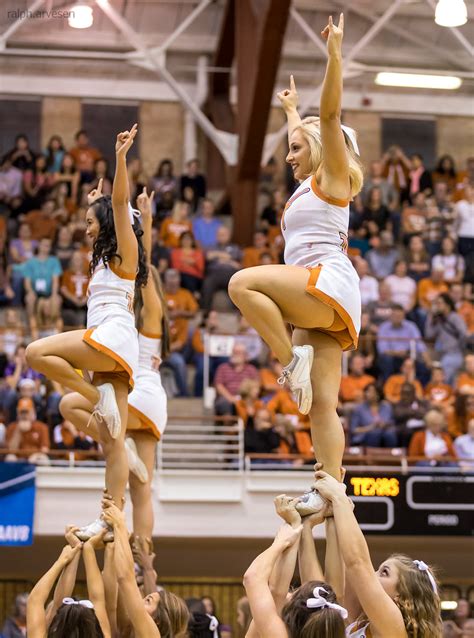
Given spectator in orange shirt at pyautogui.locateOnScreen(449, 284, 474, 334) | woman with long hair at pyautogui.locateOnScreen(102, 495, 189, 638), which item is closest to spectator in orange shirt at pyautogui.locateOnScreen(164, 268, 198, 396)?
spectator in orange shirt at pyautogui.locateOnScreen(449, 284, 474, 334)

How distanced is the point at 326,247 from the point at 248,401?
663 centimetres

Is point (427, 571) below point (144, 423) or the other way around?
below

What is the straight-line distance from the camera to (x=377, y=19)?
53.8ft

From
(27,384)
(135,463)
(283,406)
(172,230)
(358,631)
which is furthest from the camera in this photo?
(172,230)

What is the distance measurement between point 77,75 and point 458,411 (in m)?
8.38

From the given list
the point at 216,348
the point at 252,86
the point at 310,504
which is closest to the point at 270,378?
the point at 216,348

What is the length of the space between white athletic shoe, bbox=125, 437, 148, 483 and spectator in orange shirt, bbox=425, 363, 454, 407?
5680 millimetres

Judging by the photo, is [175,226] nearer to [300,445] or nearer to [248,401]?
[248,401]

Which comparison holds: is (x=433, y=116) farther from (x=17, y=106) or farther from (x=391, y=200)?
(x=17, y=106)

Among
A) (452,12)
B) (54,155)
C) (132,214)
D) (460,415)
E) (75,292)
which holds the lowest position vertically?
(460,415)

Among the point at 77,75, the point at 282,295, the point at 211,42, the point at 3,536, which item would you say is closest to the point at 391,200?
the point at 211,42

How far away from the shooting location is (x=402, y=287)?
1333cm

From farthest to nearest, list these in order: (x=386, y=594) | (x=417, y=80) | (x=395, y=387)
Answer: (x=417, y=80) < (x=395, y=387) < (x=386, y=594)

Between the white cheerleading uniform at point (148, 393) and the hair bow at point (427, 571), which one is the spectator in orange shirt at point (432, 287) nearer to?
the white cheerleading uniform at point (148, 393)
